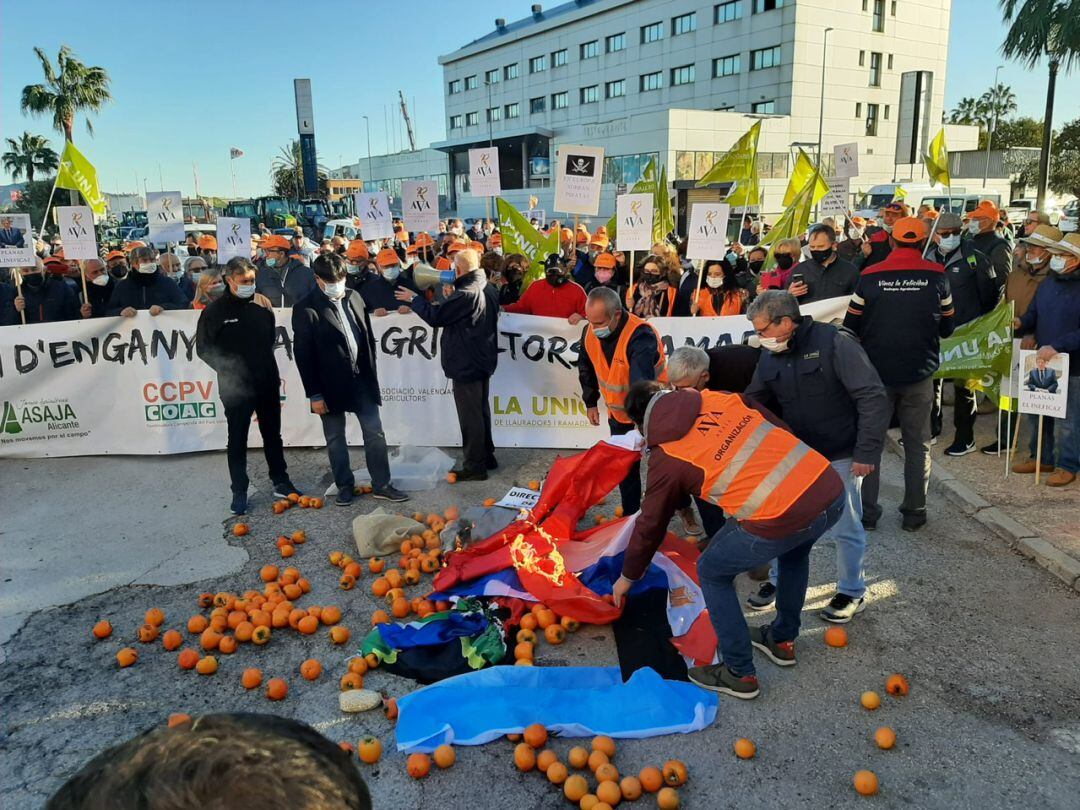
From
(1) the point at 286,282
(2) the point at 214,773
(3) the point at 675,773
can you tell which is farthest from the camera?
(1) the point at 286,282

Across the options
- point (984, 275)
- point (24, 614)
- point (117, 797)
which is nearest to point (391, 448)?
point (24, 614)

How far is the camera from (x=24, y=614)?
5.04m

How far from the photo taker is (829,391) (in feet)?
14.8

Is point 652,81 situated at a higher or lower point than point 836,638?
higher

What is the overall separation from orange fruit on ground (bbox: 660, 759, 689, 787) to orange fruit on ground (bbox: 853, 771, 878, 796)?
0.72 meters

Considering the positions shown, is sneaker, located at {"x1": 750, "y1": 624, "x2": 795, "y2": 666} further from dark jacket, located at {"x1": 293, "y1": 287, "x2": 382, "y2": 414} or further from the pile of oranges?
dark jacket, located at {"x1": 293, "y1": 287, "x2": 382, "y2": 414}

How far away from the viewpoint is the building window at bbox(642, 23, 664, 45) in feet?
188

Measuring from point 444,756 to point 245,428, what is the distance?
4.29 metres

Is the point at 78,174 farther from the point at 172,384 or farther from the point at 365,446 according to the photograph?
the point at 365,446

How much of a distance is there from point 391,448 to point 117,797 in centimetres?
783

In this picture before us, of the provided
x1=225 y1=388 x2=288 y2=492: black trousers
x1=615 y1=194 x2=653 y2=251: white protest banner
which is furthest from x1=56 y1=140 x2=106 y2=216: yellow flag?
x1=615 y1=194 x2=653 y2=251: white protest banner

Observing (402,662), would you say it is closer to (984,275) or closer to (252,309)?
(252,309)

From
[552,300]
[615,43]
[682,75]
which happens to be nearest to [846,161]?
[552,300]

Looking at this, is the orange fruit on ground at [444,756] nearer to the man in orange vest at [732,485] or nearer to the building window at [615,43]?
the man in orange vest at [732,485]
